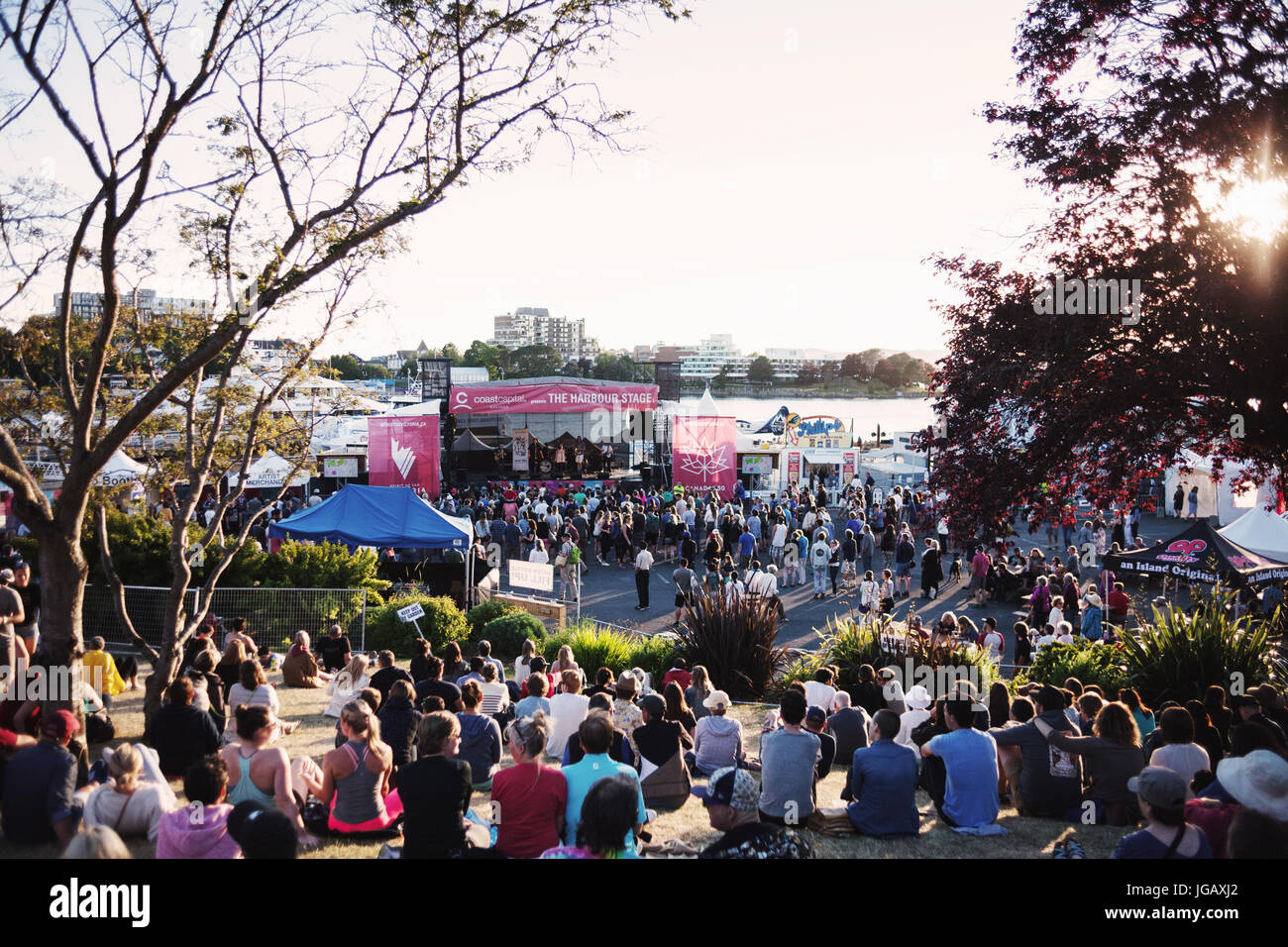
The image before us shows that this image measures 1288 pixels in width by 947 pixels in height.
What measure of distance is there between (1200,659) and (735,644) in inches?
192

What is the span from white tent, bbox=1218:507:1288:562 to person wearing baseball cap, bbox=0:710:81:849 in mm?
17198

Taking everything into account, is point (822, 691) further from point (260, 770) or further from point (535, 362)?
point (535, 362)

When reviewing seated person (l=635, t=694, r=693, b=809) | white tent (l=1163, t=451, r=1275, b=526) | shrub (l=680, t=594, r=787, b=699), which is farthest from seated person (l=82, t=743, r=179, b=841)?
white tent (l=1163, t=451, r=1275, b=526)

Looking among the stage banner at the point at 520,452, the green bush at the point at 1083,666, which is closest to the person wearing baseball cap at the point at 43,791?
the green bush at the point at 1083,666

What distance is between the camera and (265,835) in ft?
13.0

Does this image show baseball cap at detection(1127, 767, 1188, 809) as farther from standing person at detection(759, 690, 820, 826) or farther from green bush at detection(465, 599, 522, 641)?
green bush at detection(465, 599, 522, 641)

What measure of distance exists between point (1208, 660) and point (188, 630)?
9.55 m

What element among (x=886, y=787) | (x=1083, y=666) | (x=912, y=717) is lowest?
(x=1083, y=666)

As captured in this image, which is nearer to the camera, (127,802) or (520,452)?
(127,802)

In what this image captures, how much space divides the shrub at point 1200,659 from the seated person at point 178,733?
8.57 metres

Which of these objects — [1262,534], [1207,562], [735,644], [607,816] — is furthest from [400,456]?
[607,816]

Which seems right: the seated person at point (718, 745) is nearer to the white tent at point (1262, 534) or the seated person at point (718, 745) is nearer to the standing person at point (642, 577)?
the standing person at point (642, 577)

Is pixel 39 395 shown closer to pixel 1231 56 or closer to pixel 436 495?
pixel 1231 56
